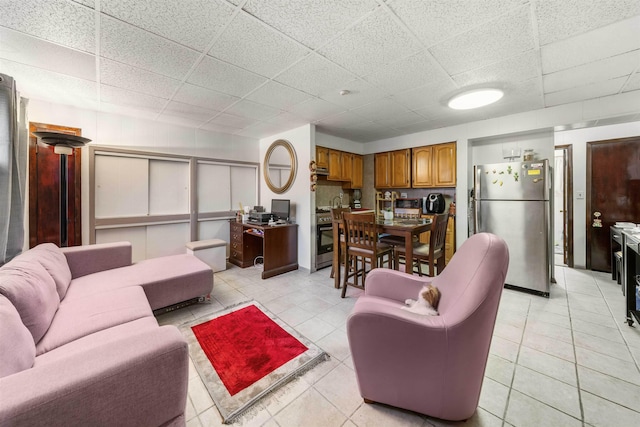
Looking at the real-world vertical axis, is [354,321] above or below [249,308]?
above

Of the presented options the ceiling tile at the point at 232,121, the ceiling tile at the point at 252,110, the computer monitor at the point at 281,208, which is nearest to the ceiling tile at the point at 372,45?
the ceiling tile at the point at 252,110

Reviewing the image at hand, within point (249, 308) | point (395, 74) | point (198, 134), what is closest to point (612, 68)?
point (395, 74)

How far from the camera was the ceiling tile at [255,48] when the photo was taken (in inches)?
67.7

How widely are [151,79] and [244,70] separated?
104cm

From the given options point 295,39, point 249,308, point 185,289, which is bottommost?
point 249,308

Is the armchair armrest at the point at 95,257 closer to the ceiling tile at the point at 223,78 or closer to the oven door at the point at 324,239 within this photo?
the ceiling tile at the point at 223,78

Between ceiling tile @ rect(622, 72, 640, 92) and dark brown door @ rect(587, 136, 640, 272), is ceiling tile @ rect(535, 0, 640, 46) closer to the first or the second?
ceiling tile @ rect(622, 72, 640, 92)

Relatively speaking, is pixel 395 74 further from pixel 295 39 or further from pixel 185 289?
pixel 185 289

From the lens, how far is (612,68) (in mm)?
2238

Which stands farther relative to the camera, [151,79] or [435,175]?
[435,175]

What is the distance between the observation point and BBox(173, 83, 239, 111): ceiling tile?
8.86 feet

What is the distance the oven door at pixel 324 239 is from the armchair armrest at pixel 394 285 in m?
2.25

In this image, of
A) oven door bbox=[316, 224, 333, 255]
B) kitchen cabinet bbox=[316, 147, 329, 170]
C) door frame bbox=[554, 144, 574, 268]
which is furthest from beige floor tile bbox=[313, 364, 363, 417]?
door frame bbox=[554, 144, 574, 268]

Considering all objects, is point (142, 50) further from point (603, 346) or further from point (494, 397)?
point (603, 346)
